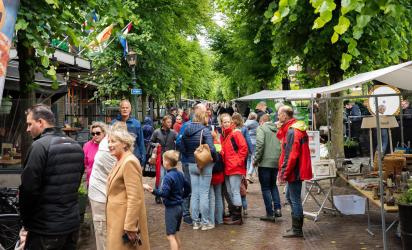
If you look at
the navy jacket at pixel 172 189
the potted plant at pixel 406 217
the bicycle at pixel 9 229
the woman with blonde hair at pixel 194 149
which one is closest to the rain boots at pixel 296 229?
the woman with blonde hair at pixel 194 149

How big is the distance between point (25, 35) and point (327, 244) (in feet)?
17.3

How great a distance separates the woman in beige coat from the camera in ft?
15.1

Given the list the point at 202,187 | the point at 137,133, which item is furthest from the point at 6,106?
the point at 202,187

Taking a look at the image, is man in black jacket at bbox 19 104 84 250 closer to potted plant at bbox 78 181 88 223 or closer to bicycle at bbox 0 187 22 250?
bicycle at bbox 0 187 22 250

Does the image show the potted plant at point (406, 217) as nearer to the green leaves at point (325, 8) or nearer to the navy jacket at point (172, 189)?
the navy jacket at point (172, 189)

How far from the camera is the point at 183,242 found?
7.92m

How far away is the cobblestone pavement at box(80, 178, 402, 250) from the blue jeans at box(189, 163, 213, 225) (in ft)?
1.14

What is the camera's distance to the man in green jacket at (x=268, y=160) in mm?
8859

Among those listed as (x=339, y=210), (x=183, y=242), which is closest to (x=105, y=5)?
Result: (x=183, y=242)

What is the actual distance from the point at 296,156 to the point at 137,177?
11.8ft

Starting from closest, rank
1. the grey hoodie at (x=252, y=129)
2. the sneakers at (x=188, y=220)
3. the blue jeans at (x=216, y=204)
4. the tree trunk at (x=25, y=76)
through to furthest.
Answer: the tree trunk at (x=25, y=76) → the blue jeans at (x=216, y=204) → the sneakers at (x=188, y=220) → the grey hoodie at (x=252, y=129)

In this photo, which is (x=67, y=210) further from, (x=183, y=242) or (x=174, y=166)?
(x=183, y=242)

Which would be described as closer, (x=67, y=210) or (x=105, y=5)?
(x=67, y=210)

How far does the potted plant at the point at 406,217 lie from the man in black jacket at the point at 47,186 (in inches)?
149
